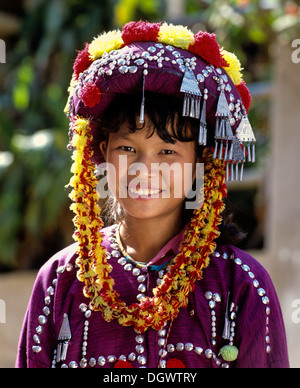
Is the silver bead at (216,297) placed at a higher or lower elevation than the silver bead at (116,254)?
lower

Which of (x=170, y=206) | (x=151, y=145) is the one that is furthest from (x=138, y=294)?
(x=151, y=145)

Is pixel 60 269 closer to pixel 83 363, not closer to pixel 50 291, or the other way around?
pixel 50 291

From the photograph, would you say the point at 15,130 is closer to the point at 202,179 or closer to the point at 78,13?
the point at 78,13

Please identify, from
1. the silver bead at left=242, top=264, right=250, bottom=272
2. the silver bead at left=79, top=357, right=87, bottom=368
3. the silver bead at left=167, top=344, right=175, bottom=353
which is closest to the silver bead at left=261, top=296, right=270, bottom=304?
the silver bead at left=242, top=264, right=250, bottom=272

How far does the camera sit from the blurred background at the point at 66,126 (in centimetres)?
703

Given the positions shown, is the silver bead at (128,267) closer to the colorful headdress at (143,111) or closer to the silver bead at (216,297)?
the colorful headdress at (143,111)

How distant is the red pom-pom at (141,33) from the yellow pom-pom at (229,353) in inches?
45.7

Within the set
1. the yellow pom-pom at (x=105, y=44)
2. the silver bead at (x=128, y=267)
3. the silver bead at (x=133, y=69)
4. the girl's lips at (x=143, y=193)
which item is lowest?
the silver bead at (x=128, y=267)

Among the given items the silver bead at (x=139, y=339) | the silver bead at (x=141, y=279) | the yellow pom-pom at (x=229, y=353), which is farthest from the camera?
the silver bead at (x=141, y=279)

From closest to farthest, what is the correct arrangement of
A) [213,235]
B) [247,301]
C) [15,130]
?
[247,301], [213,235], [15,130]

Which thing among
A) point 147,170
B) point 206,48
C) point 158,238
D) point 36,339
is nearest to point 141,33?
point 206,48

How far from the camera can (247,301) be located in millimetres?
2521

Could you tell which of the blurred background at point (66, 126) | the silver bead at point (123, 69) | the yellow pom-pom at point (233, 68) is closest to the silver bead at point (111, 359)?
the silver bead at point (123, 69)

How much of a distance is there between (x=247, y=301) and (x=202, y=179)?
54 cm
